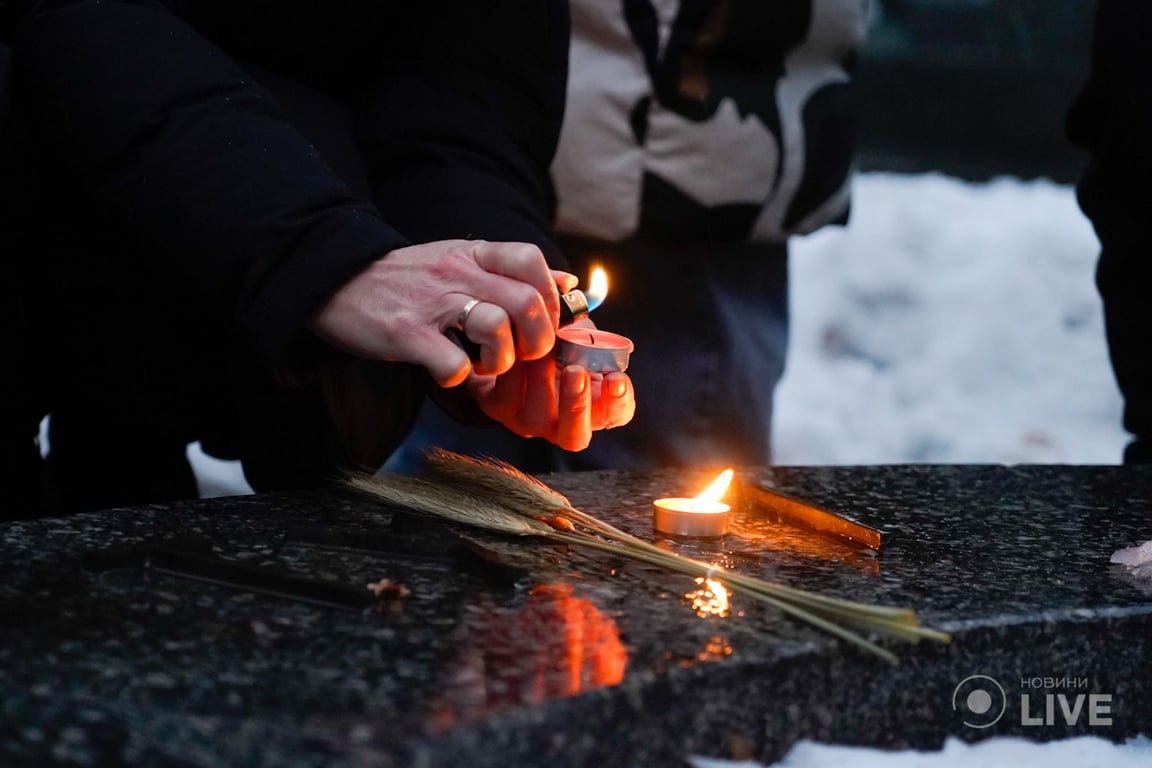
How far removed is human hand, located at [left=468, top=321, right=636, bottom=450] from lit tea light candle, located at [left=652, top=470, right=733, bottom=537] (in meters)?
0.10

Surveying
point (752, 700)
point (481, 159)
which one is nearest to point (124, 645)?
point (752, 700)

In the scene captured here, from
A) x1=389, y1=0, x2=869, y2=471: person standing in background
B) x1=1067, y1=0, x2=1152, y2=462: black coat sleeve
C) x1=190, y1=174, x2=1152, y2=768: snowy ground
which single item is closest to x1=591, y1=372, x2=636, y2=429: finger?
x1=389, y1=0, x2=869, y2=471: person standing in background

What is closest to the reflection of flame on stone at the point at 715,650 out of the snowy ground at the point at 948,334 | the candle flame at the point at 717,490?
the candle flame at the point at 717,490

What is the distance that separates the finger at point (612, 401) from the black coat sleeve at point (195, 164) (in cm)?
26

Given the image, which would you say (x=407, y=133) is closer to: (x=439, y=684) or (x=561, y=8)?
Result: (x=561, y=8)

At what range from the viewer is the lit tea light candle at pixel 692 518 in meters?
1.37

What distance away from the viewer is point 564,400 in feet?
4.53

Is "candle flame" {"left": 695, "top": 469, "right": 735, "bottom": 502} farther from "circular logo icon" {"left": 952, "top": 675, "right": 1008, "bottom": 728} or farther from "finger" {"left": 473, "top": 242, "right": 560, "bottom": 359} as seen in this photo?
"circular logo icon" {"left": 952, "top": 675, "right": 1008, "bottom": 728}

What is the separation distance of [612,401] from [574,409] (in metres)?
0.05

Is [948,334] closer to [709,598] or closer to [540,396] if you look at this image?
[540,396]

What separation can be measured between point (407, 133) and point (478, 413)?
0.48 m

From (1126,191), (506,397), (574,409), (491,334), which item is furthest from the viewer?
(1126,191)

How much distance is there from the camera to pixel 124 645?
1012 mm

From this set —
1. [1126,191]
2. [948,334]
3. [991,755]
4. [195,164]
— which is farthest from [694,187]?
[948,334]
